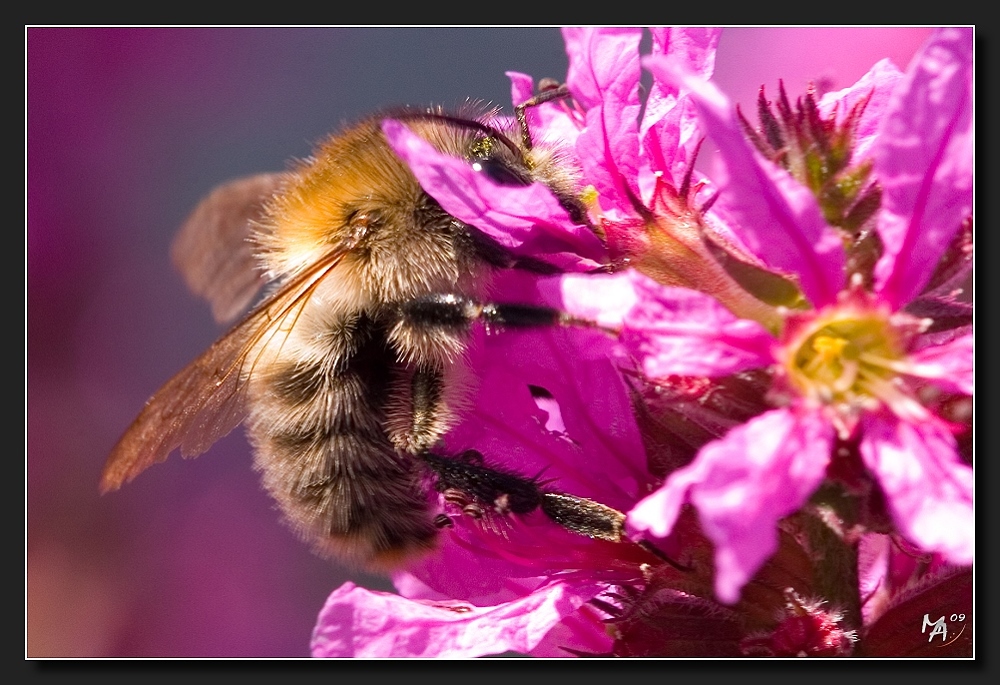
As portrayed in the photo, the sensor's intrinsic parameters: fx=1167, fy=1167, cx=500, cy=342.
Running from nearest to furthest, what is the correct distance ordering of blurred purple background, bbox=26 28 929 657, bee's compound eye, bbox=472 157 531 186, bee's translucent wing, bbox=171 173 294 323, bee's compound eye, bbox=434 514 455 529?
bee's compound eye, bbox=472 157 531 186
bee's compound eye, bbox=434 514 455 529
bee's translucent wing, bbox=171 173 294 323
blurred purple background, bbox=26 28 929 657

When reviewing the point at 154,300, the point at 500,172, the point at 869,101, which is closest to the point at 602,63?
the point at 500,172

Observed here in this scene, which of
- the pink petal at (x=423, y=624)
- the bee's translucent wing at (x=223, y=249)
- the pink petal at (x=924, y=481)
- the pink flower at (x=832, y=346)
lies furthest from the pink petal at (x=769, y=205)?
the bee's translucent wing at (x=223, y=249)

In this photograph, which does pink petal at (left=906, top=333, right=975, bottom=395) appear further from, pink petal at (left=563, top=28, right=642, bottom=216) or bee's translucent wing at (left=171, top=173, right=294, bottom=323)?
bee's translucent wing at (left=171, top=173, right=294, bottom=323)

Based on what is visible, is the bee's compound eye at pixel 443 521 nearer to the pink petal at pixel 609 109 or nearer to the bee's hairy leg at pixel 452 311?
the bee's hairy leg at pixel 452 311

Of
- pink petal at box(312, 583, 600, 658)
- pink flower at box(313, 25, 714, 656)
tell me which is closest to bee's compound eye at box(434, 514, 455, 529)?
pink flower at box(313, 25, 714, 656)

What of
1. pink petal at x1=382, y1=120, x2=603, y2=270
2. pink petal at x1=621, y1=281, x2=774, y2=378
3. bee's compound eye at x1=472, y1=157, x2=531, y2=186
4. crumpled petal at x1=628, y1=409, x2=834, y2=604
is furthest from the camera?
bee's compound eye at x1=472, y1=157, x2=531, y2=186

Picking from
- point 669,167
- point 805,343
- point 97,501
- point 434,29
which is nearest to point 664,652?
point 805,343

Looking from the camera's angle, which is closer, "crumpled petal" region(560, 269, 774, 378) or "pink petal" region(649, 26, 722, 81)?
"crumpled petal" region(560, 269, 774, 378)
